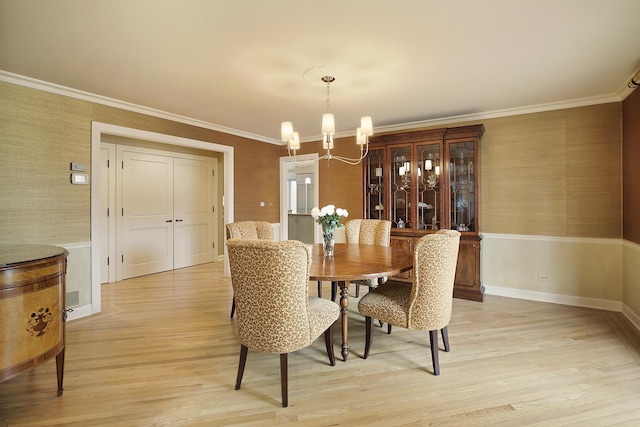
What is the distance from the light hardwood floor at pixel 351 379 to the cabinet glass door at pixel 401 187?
1608 millimetres

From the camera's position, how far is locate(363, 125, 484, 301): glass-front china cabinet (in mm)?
3982

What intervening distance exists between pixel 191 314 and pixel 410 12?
132 inches

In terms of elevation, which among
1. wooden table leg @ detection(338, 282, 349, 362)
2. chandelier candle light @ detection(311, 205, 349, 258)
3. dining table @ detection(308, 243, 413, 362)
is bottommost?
wooden table leg @ detection(338, 282, 349, 362)

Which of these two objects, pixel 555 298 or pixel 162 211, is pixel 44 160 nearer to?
pixel 162 211

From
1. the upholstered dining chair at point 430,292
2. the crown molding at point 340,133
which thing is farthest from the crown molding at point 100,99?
the upholstered dining chair at point 430,292

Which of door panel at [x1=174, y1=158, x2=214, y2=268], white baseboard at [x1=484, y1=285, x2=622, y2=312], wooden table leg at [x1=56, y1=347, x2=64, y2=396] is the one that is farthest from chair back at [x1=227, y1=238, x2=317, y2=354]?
door panel at [x1=174, y1=158, x2=214, y2=268]

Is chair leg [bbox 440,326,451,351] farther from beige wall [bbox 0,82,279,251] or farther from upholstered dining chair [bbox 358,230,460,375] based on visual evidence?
beige wall [bbox 0,82,279,251]

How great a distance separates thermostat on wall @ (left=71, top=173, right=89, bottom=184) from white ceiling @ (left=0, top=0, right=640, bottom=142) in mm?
882

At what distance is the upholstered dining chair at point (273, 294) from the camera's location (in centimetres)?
177

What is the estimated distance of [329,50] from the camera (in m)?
2.41

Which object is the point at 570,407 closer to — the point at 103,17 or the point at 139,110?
the point at 103,17

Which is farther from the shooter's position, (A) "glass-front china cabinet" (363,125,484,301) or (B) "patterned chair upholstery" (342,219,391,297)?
(A) "glass-front china cabinet" (363,125,484,301)

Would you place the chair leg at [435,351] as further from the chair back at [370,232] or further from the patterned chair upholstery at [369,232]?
the chair back at [370,232]

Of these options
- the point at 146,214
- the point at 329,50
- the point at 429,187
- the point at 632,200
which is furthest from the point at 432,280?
the point at 146,214
